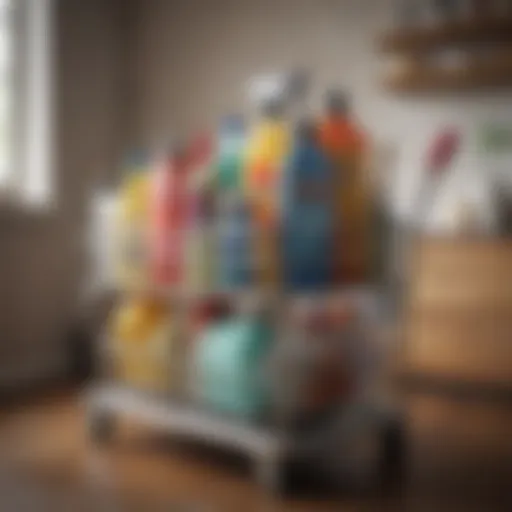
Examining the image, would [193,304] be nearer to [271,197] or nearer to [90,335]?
[271,197]

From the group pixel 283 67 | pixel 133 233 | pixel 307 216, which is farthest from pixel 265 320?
pixel 283 67

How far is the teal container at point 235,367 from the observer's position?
5.47 feet

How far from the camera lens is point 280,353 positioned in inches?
64.2

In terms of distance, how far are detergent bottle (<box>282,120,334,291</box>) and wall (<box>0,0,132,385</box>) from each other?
42.3 inches

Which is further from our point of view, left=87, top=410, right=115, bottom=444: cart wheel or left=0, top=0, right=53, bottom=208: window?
left=0, top=0, right=53, bottom=208: window

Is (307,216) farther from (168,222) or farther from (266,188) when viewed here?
(168,222)

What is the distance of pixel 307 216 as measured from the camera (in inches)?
64.5

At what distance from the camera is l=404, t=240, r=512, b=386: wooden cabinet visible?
238cm

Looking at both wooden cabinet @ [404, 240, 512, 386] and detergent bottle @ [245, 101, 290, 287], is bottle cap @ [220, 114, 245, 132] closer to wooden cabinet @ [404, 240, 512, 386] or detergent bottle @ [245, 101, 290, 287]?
detergent bottle @ [245, 101, 290, 287]

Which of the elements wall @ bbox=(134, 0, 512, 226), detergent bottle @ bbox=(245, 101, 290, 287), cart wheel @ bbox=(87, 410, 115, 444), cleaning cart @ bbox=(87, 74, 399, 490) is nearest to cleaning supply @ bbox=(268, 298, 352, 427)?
cleaning cart @ bbox=(87, 74, 399, 490)

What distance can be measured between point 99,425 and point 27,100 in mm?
1072

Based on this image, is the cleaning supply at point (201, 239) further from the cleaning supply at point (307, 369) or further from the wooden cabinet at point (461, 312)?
the wooden cabinet at point (461, 312)

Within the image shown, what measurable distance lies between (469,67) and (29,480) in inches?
62.0

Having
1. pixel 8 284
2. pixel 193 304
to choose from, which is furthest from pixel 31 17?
pixel 193 304
